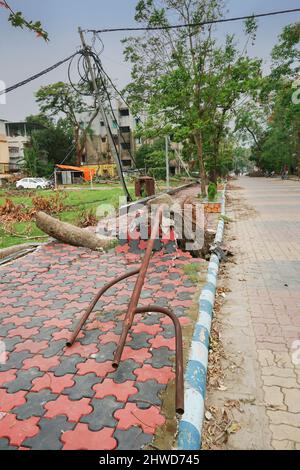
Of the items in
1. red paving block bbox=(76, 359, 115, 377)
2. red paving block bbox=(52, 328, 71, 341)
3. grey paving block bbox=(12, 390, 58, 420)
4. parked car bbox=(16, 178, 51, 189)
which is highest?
parked car bbox=(16, 178, 51, 189)

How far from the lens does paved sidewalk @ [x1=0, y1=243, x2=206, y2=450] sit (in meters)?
2.23

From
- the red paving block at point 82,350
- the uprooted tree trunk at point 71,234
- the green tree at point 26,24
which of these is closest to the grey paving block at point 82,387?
the red paving block at point 82,350

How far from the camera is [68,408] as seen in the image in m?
2.44

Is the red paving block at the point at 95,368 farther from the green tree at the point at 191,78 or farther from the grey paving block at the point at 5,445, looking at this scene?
the green tree at the point at 191,78

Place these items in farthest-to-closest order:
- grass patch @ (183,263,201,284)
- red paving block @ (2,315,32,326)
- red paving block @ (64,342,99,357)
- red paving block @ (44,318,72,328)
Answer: grass patch @ (183,263,201,284)
red paving block @ (2,315,32,326)
red paving block @ (44,318,72,328)
red paving block @ (64,342,99,357)

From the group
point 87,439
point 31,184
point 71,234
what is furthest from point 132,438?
point 31,184

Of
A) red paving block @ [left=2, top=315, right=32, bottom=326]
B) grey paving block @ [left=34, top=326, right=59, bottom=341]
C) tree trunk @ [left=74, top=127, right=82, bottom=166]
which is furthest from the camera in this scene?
tree trunk @ [left=74, top=127, right=82, bottom=166]

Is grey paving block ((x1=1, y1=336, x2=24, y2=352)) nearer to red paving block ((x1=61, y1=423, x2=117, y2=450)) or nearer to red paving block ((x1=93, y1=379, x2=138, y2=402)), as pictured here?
red paving block ((x1=93, y1=379, x2=138, y2=402))

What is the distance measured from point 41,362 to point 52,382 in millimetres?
359

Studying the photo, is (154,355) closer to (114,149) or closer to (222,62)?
(114,149)

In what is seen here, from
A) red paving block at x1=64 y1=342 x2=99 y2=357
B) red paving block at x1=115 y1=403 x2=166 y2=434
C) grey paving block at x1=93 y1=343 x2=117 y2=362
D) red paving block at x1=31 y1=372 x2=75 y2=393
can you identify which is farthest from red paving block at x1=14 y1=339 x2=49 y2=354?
red paving block at x1=115 y1=403 x2=166 y2=434

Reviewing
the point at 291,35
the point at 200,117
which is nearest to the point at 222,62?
the point at 200,117

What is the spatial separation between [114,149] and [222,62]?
805 cm

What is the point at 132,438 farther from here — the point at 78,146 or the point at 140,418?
the point at 78,146
